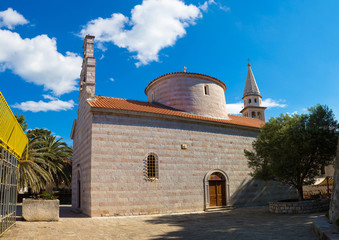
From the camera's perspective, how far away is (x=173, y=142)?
16.8 m

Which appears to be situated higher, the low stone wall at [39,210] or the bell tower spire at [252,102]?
the bell tower spire at [252,102]

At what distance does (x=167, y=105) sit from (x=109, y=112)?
5.79 m

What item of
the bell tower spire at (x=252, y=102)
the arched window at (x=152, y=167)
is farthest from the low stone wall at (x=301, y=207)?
the bell tower spire at (x=252, y=102)

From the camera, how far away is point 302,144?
14.4 meters

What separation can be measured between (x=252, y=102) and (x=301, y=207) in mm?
20822

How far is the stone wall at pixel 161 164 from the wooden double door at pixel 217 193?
438mm

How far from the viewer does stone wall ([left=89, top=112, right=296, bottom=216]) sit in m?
14.5

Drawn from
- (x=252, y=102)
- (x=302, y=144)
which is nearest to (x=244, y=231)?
(x=302, y=144)

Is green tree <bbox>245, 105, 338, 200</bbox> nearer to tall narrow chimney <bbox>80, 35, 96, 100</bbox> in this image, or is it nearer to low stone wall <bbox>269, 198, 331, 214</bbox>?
low stone wall <bbox>269, 198, 331, 214</bbox>

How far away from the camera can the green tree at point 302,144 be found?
14.4 meters

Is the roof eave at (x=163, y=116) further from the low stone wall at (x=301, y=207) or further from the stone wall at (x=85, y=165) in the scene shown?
the low stone wall at (x=301, y=207)

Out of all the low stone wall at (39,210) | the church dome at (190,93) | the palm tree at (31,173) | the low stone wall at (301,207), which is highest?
the church dome at (190,93)

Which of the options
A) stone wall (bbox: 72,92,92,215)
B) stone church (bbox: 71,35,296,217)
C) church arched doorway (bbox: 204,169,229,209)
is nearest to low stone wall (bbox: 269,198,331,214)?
church arched doorway (bbox: 204,169,229,209)

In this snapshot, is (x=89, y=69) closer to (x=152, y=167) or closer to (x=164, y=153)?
(x=164, y=153)
